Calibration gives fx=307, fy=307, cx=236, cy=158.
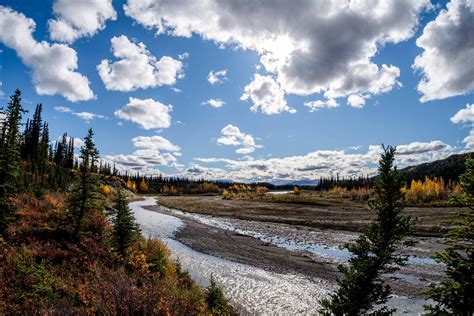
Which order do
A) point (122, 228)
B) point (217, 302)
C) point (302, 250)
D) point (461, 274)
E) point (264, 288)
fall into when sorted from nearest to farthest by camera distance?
point (461, 274) < point (217, 302) < point (122, 228) < point (264, 288) < point (302, 250)

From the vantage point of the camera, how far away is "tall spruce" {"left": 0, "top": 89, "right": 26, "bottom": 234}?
17484 mm

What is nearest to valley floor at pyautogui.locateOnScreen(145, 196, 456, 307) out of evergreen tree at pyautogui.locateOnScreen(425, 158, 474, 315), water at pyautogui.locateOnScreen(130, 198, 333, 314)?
water at pyautogui.locateOnScreen(130, 198, 333, 314)

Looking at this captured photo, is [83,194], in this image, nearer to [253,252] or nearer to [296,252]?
[253,252]

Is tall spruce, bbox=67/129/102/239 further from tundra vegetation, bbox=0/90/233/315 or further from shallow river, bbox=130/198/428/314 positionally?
shallow river, bbox=130/198/428/314

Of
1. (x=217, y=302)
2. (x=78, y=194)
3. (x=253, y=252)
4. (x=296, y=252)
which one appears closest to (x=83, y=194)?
(x=78, y=194)

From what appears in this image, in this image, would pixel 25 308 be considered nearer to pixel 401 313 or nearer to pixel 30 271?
pixel 30 271

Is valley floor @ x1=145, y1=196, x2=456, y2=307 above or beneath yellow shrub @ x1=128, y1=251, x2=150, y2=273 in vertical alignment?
beneath

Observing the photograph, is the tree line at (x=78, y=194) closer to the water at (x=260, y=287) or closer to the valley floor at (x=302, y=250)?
the water at (x=260, y=287)

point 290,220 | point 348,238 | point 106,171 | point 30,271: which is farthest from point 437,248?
point 106,171

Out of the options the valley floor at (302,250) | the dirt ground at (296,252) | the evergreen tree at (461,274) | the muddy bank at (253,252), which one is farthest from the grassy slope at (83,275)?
the valley floor at (302,250)

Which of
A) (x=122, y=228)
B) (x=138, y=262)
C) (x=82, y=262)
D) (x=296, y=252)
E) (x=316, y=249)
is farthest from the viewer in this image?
(x=316, y=249)

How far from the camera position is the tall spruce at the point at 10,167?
17.5m

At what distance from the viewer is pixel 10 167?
61.5 feet

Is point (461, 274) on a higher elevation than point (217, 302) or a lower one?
higher
